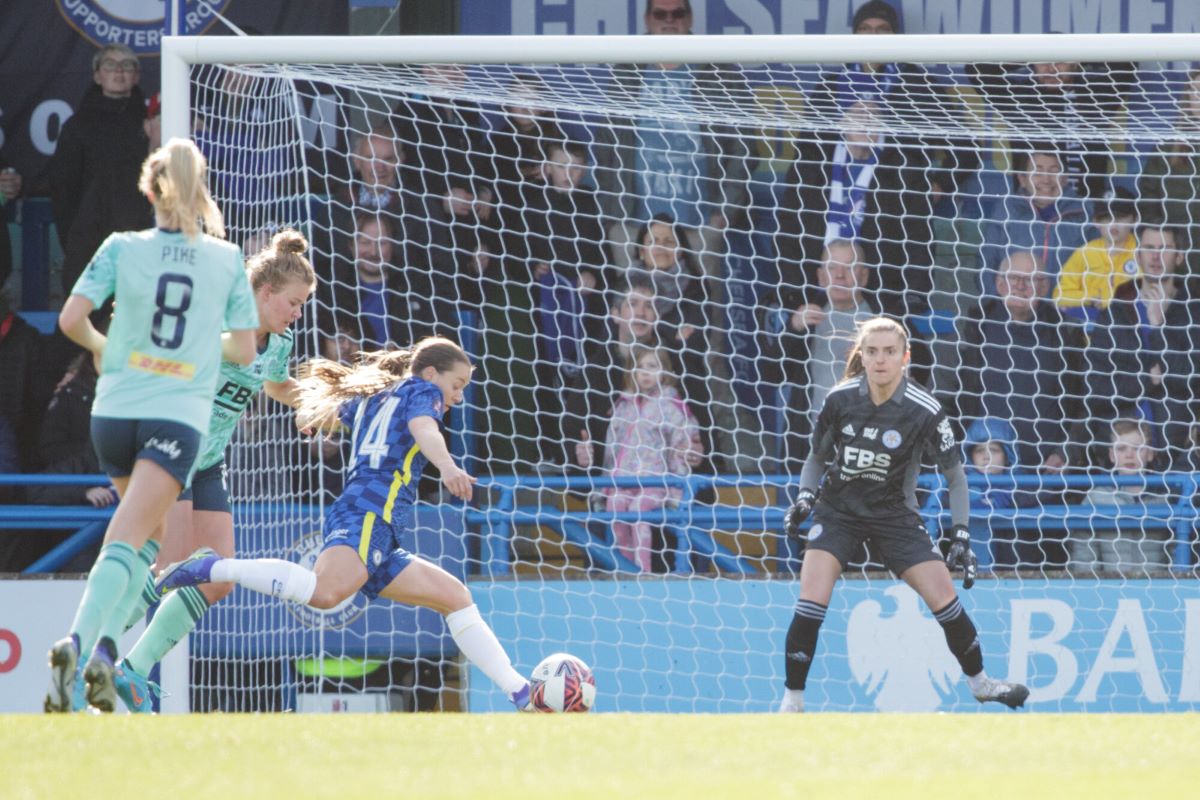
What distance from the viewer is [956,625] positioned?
23.3 feet

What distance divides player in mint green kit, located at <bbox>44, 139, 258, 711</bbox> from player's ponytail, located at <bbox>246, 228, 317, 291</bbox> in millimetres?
1028

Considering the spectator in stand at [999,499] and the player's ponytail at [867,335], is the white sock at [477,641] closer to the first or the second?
the player's ponytail at [867,335]

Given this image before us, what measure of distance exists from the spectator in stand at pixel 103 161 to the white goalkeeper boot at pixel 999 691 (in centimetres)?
501

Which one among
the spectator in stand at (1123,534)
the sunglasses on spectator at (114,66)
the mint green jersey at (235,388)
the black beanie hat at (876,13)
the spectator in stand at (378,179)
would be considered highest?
the black beanie hat at (876,13)

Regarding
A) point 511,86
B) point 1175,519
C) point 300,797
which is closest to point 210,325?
point 300,797

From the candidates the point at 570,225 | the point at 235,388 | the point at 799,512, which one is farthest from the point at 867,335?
the point at 570,225

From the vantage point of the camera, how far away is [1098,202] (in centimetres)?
987

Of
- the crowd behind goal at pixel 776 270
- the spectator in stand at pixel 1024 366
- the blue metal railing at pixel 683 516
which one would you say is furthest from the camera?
the spectator in stand at pixel 1024 366

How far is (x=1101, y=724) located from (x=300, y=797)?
2452 mm

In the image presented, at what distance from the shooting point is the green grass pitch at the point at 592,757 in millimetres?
3709

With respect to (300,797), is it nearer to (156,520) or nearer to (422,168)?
(156,520)

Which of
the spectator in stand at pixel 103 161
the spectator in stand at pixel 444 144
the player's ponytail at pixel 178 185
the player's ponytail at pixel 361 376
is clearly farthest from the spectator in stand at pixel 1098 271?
the player's ponytail at pixel 178 185

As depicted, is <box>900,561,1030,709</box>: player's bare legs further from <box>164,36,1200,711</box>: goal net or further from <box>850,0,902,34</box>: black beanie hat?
<box>850,0,902,34</box>: black beanie hat

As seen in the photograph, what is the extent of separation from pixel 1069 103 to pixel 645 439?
2816 millimetres
